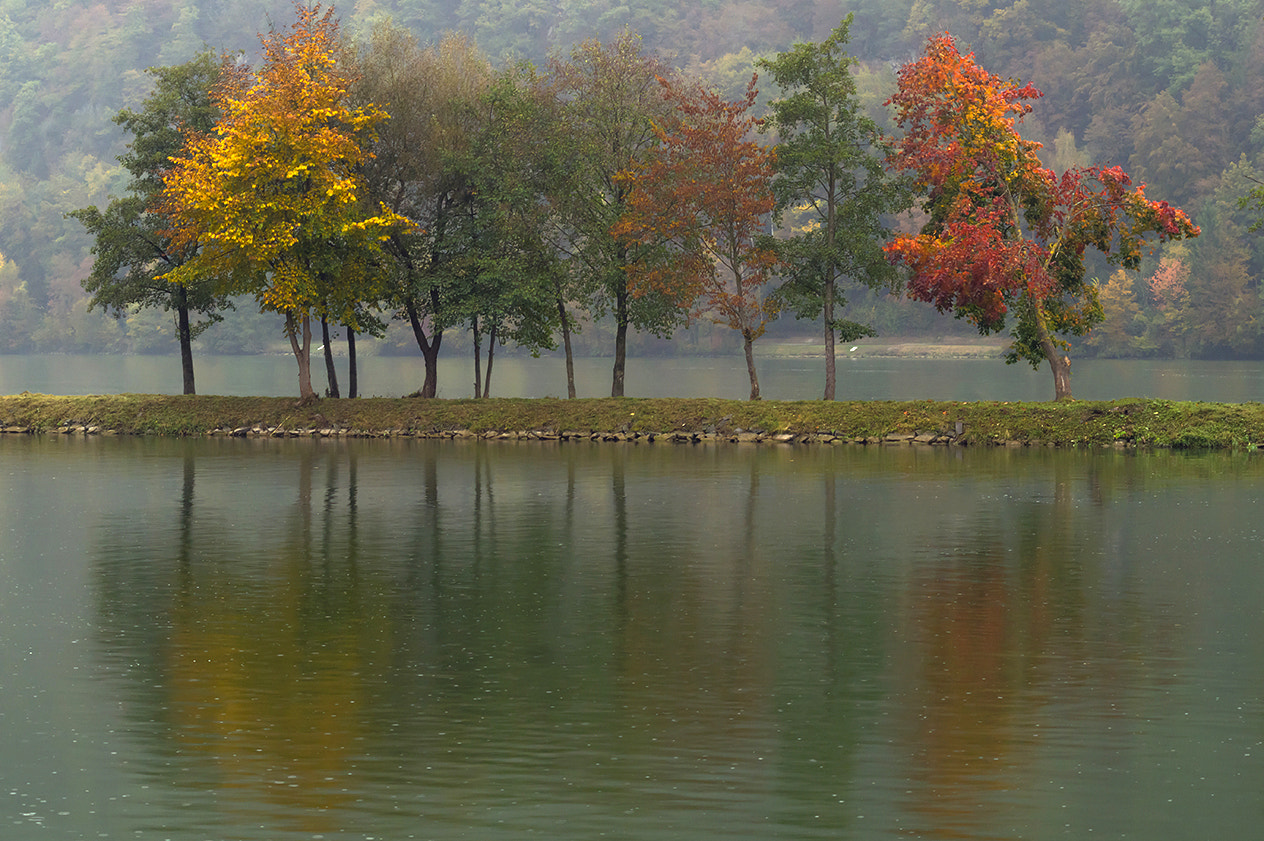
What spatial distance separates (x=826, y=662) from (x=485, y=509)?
58.0 ft

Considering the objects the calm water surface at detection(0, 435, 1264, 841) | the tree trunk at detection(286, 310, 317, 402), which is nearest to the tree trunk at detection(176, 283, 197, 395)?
the tree trunk at detection(286, 310, 317, 402)

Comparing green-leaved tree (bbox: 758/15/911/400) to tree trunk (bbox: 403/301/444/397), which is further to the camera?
tree trunk (bbox: 403/301/444/397)

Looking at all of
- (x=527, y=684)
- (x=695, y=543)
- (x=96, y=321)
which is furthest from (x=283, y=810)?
(x=96, y=321)

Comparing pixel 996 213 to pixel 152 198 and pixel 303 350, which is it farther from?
pixel 152 198

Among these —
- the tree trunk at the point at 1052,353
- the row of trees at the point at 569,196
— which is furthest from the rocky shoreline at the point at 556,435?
the row of trees at the point at 569,196

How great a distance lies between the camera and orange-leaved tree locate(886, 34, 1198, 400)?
52.3m

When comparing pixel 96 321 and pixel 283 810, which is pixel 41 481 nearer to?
pixel 283 810

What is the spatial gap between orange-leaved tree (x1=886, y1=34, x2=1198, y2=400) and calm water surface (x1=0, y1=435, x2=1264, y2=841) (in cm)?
1650

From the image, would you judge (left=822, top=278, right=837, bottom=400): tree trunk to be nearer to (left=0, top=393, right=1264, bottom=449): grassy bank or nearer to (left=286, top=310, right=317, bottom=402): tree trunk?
(left=0, top=393, right=1264, bottom=449): grassy bank

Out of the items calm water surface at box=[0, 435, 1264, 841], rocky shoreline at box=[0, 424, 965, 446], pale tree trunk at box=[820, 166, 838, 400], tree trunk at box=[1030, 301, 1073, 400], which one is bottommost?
calm water surface at box=[0, 435, 1264, 841]

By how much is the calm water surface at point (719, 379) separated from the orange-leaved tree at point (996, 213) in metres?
25.7

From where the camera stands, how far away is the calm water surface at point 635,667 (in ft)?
45.8

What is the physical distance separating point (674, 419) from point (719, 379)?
2382 inches

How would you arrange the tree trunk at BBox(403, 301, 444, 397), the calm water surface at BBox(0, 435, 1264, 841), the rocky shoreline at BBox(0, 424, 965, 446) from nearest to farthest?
the calm water surface at BBox(0, 435, 1264, 841), the rocky shoreline at BBox(0, 424, 965, 446), the tree trunk at BBox(403, 301, 444, 397)
